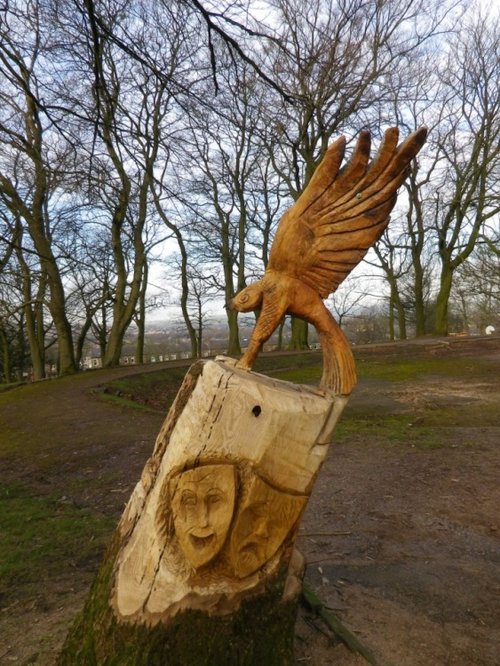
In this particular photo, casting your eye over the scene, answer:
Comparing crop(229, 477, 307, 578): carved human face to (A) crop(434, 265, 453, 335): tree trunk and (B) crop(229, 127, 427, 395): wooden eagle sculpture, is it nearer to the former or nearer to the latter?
(B) crop(229, 127, 427, 395): wooden eagle sculpture

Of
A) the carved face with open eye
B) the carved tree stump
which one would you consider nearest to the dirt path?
the carved tree stump

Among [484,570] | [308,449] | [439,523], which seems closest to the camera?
[308,449]

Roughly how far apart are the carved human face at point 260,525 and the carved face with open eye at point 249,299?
3.08ft

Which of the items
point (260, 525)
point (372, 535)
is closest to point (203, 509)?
point (260, 525)

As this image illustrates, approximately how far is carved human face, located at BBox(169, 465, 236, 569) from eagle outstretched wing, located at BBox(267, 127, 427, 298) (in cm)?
106

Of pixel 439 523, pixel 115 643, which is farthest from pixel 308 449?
pixel 439 523

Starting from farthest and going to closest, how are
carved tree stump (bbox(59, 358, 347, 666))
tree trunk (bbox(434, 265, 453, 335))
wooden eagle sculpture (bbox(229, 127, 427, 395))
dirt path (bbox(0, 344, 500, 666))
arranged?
tree trunk (bbox(434, 265, 453, 335)), dirt path (bbox(0, 344, 500, 666)), wooden eagle sculpture (bbox(229, 127, 427, 395)), carved tree stump (bbox(59, 358, 347, 666))

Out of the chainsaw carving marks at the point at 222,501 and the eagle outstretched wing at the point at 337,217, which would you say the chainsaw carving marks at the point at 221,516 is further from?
the eagle outstretched wing at the point at 337,217

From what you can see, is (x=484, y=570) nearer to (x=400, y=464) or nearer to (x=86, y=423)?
(x=400, y=464)

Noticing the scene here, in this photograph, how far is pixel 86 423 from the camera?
24.5 feet

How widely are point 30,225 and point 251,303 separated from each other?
38.7 feet

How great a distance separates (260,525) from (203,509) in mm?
252

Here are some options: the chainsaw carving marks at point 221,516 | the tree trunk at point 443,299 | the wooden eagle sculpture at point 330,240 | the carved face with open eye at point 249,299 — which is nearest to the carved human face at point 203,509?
the chainsaw carving marks at point 221,516

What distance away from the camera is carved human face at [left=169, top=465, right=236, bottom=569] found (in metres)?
1.83
